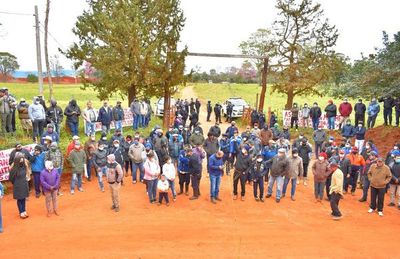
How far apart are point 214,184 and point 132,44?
10072 millimetres

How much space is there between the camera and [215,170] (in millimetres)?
11680

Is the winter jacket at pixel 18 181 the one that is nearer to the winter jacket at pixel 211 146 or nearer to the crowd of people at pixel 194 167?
the crowd of people at pixel 194 167

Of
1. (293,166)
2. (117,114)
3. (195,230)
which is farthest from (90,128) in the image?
(293,166)

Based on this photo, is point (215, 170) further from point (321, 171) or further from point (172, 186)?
point (321, 171)

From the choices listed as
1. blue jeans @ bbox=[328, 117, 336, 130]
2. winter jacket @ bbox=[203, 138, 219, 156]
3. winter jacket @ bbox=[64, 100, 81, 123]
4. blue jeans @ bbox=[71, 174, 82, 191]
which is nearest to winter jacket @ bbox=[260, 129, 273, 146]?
winter jacket @ bbox=[203, 138, 219, 156]

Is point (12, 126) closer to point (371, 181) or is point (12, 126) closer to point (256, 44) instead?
point (371, 181)

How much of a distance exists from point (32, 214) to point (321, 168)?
30.0 ft

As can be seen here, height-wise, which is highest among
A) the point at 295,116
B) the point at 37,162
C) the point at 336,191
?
the point at 295,116

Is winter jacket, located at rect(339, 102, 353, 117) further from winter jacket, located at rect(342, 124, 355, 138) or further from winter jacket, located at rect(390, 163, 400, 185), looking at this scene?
winter jacket, located at rect(390, 163, 400, 185)

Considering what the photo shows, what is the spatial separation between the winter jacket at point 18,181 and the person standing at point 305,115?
16690 mm

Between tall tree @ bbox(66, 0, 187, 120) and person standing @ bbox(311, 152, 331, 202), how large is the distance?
10434 mm

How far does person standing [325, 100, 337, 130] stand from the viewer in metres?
20.5

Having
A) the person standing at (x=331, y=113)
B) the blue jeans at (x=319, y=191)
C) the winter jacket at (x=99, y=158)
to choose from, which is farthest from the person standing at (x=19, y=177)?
the person standing at (x=331, y=113)

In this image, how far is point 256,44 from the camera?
5778cm
